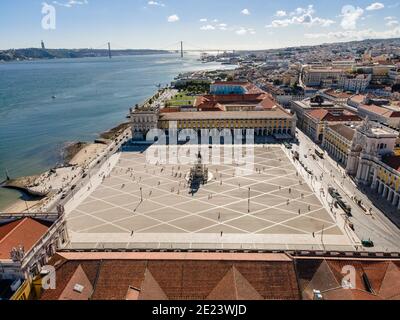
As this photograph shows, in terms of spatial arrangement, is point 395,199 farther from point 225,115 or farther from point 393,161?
point 225,115

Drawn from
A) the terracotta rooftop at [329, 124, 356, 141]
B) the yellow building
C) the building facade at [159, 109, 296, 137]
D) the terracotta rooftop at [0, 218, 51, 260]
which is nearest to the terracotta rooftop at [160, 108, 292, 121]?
→ the building facade at [159, 109, 296, 137]

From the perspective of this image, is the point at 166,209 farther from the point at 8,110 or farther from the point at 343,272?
the point at 8,110

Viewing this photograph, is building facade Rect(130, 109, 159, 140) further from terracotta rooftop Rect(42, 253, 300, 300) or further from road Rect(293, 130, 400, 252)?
terracotta rooftop Rect(42, 253, 300, 300)

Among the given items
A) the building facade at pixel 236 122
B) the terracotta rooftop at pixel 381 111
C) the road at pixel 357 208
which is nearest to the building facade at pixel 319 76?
the terracotta rooftop at pixel 381 111

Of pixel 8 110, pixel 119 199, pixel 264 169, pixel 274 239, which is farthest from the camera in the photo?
pixel 8 110

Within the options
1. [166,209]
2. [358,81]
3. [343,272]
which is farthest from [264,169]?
[358,81]

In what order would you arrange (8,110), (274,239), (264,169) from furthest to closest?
(8,110), (264,169), (274,239)

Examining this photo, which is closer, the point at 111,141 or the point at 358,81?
the point at 111,141
